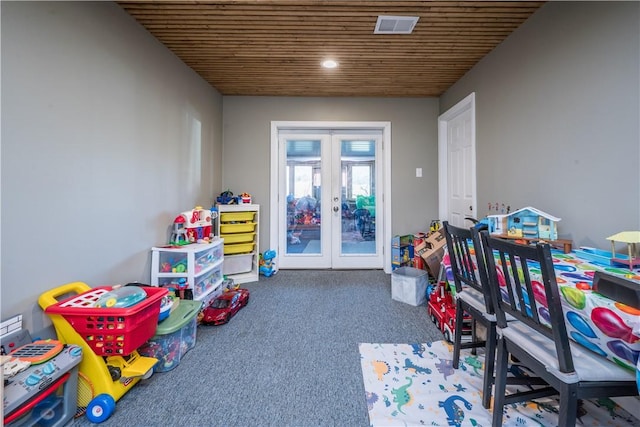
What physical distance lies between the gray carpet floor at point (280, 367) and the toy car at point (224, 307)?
0.19 ft

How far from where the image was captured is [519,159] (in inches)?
89.7

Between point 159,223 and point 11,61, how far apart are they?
1409mm

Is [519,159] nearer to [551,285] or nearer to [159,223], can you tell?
[551,285]

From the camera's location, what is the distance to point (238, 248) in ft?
11.0

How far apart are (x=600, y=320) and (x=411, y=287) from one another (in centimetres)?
187

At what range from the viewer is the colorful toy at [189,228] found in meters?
2.56

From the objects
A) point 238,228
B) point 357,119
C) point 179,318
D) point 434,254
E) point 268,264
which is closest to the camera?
point 179,318

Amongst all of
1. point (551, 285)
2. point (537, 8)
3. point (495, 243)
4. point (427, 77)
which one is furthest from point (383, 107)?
point (551, 285)

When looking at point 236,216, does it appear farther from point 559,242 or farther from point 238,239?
point 559,242

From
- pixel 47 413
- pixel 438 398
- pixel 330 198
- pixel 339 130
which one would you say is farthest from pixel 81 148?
pixel 339 130

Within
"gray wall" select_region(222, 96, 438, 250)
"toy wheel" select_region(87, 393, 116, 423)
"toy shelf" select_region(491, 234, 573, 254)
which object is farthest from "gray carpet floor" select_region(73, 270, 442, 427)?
"gray wall" select_region(222, 96, 438, 250)

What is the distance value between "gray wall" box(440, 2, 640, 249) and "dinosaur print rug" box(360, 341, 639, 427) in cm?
93

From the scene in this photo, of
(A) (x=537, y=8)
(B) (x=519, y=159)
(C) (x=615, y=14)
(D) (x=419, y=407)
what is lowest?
(D) (x=419, y=407)

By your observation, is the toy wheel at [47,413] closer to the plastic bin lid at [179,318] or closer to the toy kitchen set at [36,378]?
the toy kitchen set at [36,378]
